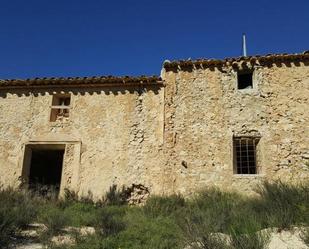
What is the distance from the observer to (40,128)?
50.0ft

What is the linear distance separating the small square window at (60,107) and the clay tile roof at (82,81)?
486 mm

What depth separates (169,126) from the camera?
573 inches

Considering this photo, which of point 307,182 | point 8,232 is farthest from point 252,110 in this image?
point 8,232

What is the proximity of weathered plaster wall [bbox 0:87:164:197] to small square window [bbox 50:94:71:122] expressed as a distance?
22 centimetres

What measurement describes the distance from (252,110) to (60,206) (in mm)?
7148

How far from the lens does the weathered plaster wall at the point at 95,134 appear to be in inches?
562

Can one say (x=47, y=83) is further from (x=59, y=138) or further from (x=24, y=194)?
(x=24, y=194)

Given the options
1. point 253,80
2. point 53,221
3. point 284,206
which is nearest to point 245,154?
point 253,80

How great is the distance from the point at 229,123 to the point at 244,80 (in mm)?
1961

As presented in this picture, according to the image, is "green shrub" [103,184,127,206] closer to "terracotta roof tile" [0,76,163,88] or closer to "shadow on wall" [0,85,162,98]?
"shadow on wall" [0,85,162,98]

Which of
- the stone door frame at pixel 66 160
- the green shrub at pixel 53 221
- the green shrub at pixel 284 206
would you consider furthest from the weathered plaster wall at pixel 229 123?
the green shrub at pixel 53 221

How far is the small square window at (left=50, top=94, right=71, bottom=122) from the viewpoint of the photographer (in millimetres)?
15500

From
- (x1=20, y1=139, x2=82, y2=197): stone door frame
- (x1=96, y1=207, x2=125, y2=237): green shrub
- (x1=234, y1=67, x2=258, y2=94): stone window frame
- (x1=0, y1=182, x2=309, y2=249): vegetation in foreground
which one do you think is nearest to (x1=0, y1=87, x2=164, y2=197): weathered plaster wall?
(x1=20, y1=139, x2=82, y2=197): stone door frame

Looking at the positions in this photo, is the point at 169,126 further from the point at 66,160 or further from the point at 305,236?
the point at 305,236
